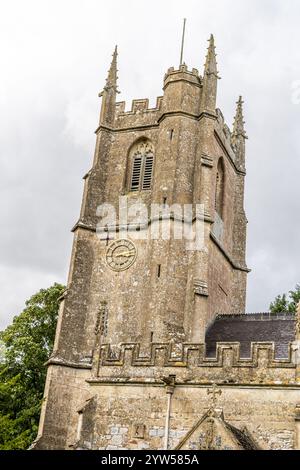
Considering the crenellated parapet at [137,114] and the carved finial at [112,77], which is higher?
the carved finial at [112,77]

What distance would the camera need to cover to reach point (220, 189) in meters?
38.6

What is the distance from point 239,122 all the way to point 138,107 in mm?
6395

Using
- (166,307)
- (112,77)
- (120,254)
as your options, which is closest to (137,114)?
(112,77)

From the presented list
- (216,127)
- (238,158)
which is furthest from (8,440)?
(238,158)

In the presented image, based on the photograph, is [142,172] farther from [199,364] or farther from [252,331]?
[199,364]

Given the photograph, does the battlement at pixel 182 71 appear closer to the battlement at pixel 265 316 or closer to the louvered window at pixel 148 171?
the louvered window at pixel 148 171

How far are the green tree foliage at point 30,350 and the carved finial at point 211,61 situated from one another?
14145 millimetres

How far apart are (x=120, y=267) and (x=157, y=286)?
2.89m

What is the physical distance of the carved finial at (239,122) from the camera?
1647 inches

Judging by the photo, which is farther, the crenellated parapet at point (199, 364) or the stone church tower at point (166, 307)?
the stone church tower at point (166, 307)

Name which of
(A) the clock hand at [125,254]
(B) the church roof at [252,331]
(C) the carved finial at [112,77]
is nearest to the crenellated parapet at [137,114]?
(C) the carved finial at [112,77]

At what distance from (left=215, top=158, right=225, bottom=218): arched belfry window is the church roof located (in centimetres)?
620
